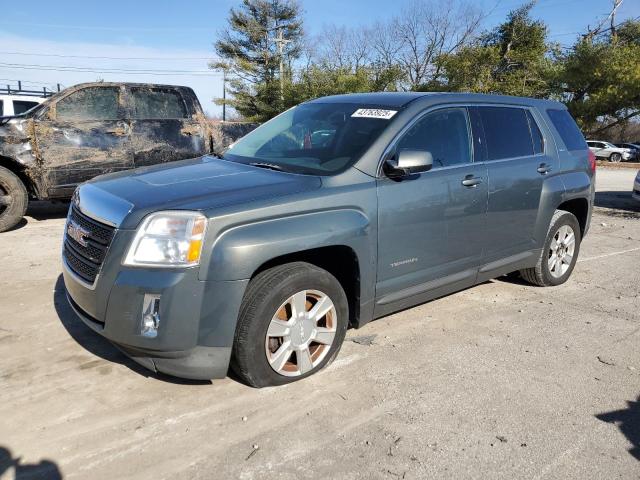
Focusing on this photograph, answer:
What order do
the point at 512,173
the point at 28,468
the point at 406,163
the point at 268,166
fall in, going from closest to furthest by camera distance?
1. the point at 28,468
2. the point at 406,163
3. the point at 268,166
4. the point at 512,173

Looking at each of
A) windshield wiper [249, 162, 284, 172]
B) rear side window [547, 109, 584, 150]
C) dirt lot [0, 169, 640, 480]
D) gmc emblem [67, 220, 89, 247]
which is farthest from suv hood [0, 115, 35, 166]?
rear side window [547, 109, 584, 150]

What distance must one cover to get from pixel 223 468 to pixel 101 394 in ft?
3.39

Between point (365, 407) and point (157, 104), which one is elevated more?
point (157, 104)

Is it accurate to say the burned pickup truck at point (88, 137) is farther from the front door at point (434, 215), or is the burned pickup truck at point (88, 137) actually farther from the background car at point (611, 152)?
the background car at point (611, 152)

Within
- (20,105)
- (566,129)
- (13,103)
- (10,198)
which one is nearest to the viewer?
(566,129)

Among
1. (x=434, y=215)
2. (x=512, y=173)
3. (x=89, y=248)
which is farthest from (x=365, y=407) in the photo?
(x=512, y=173)

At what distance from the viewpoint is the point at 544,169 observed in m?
4.69

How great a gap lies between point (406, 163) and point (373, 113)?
0.66 meters

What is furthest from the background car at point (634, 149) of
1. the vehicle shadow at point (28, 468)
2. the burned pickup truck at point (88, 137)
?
the vehicle shadow at point (28, 468)

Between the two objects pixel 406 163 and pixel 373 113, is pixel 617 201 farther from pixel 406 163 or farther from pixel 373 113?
pixel 406 163

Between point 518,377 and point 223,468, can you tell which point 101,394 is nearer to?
point 223,468

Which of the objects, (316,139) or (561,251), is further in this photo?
(561,251)

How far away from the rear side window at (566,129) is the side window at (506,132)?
1.73 feet

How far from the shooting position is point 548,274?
5.16m
